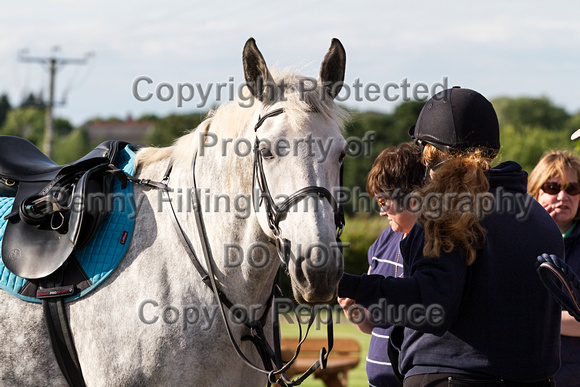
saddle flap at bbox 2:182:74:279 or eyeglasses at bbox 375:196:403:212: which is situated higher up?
eyeglasses at bbox 375:196:403:212

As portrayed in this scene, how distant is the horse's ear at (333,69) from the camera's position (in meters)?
2.74

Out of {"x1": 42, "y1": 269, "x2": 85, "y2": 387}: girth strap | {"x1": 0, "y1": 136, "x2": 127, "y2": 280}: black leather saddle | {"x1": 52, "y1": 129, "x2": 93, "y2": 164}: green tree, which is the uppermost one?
{"x1": 52, "y1": 129, "x2": 93, "y2": 164}: green tree

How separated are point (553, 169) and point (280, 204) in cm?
235

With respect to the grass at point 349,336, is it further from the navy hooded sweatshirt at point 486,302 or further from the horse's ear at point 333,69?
the horse's ear at point 333,69

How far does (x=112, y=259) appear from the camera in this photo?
2.88m

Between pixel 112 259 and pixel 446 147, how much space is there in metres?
1.61

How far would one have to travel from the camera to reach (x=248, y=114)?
2.82m

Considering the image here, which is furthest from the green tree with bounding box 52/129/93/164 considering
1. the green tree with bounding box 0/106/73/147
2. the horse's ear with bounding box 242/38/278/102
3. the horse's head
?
the horse's head

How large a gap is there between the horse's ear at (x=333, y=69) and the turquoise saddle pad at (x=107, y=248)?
3.66 feet

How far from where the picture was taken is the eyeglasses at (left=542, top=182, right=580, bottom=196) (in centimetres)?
391

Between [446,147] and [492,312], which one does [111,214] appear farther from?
[492,312]

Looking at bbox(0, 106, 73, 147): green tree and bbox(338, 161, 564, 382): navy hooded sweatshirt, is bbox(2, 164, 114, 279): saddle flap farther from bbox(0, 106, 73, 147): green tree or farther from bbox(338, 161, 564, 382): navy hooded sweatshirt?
bbox(0, 106, 73, 147): green tree

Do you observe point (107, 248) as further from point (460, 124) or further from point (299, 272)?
point (460, 124)

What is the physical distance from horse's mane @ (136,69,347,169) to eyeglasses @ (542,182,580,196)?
1902mm
